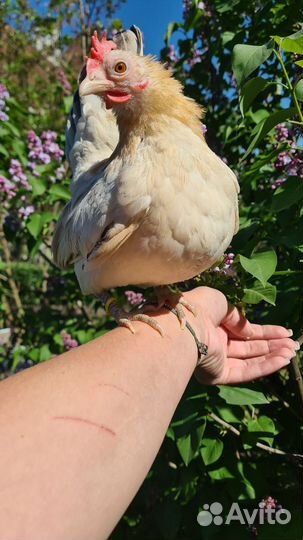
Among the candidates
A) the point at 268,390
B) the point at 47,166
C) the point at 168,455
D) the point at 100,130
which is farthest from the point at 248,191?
the point at 168,455

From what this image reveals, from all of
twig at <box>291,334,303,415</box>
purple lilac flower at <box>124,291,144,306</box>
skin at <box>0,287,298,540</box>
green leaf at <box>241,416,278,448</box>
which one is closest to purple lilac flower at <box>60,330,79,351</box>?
purple lilac flower at <box>124,291,144,306</box>

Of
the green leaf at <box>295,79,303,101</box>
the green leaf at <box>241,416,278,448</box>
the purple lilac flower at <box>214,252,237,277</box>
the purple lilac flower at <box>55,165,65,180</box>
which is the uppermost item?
the green leaf at <box>295,79,303,101</box>

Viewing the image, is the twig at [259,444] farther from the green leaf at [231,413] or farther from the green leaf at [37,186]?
the green leaf at [37,186]

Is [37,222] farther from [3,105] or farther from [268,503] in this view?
[268,503]

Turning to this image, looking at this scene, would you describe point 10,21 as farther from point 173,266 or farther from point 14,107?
point 173,266

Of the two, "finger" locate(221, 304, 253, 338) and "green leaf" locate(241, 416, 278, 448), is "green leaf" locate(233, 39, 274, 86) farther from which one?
"green leaf" locate(241, 416, 278, 448)

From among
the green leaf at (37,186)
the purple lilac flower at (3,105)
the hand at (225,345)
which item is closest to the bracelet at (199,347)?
the hand at (225,345)
